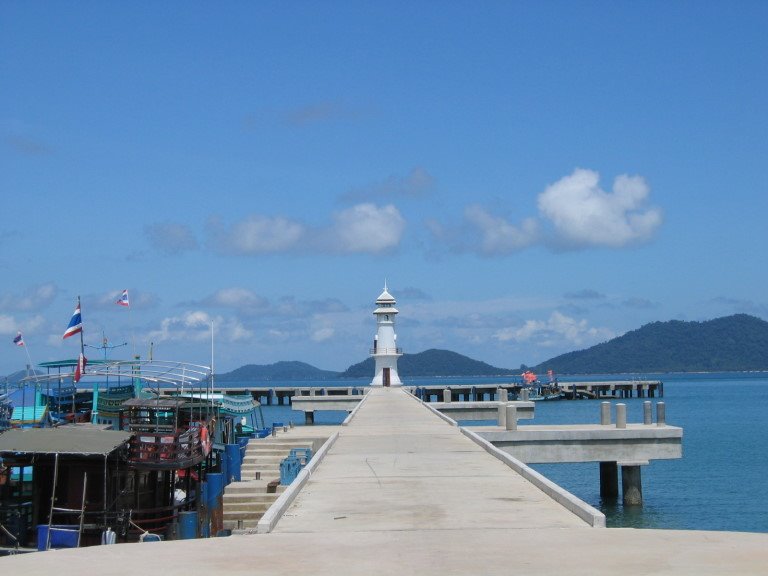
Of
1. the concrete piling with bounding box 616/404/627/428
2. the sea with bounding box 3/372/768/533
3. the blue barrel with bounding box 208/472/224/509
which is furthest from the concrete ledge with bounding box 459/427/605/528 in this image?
the sea with bounding box 3/372/768/533

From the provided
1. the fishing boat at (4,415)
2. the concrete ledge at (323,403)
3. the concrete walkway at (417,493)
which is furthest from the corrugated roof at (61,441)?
the concrete ledge at (323,403)

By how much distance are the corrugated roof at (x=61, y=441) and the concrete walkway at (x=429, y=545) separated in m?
7.71

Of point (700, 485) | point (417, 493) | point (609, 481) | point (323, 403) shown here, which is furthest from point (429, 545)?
point (323, 403)

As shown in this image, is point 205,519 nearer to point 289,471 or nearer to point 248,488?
point 248,488

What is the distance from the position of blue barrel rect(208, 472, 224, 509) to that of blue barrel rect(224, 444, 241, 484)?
319cm

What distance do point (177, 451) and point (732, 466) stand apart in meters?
28.6

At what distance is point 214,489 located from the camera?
2470 centimetres

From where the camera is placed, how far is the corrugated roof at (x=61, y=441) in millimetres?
22078

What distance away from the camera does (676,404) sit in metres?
114

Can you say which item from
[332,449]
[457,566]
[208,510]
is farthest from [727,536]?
[208,510]

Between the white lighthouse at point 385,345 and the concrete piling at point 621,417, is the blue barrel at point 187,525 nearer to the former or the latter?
the concrete piling at point 621,417

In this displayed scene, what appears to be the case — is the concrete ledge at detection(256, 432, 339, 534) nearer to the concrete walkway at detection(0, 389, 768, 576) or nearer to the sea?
the concrete walkway at detection(0, 389, 768, 576)

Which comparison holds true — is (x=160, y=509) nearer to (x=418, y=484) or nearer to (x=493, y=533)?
(x=418, y=484)

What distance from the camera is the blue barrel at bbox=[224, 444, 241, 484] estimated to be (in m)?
28.3
